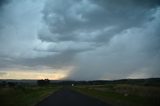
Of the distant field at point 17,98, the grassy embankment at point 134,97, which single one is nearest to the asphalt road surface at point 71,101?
the grassy embankment at point 134,97

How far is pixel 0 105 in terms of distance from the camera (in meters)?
25.4

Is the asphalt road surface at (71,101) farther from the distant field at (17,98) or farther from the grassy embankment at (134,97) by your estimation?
the distant field at (17,98)

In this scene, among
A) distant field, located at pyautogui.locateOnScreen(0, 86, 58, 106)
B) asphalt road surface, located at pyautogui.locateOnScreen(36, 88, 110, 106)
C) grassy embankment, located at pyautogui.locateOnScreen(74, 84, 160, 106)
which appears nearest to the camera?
asphalt road surface, located at pyautogui.locateOnScreen(36, 88, 110, 106)

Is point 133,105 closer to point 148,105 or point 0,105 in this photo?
point 148,105

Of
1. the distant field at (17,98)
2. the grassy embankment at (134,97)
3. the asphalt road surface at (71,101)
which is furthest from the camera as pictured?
the distant field at (17,98)

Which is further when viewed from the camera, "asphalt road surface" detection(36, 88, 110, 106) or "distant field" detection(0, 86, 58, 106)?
"distant field" detection(0, 86, 58, 106)

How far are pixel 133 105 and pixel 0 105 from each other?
12747mm

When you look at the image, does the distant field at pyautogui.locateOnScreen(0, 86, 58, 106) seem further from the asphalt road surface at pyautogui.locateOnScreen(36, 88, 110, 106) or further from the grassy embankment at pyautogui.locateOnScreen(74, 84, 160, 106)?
the grassy embankment at pyautogui.locateOnScreen(74, 84, 160, 106)

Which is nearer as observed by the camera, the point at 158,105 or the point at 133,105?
the point at 158,105

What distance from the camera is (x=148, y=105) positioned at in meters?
23.8

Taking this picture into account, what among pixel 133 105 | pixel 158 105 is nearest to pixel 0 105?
pixel 133 105

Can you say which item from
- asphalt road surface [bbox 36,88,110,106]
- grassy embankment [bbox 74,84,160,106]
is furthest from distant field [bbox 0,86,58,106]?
grassy embankment [bbox 74,84,160,106]

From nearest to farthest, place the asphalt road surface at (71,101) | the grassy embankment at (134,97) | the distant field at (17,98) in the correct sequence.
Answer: the asphalt road surface at (71,101) → the grassy embankment at (134,97) → the distant field at (17,98)

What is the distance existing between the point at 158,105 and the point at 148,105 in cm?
117
